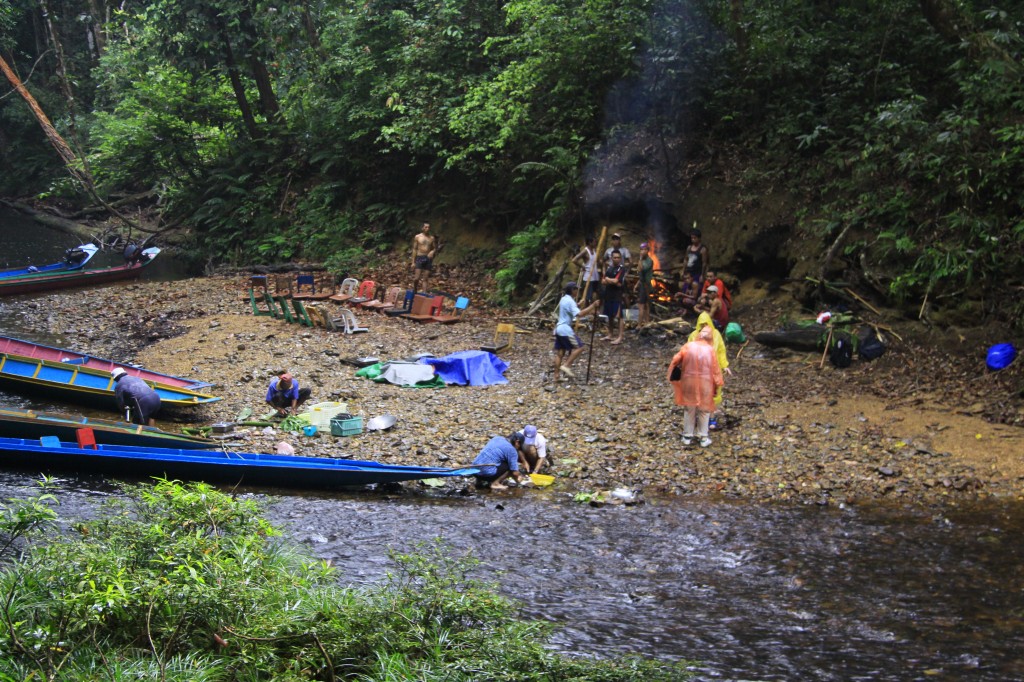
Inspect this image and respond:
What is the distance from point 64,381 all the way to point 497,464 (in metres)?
7.79

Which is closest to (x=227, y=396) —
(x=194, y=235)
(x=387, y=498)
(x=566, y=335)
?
(x=387, y=498)

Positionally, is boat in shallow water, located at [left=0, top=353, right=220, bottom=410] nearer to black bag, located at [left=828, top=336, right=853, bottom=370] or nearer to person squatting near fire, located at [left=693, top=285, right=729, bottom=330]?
person squatting near fire, located at [left=693, top=285, right=729, bottom=330]

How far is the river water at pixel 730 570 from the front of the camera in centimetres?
723

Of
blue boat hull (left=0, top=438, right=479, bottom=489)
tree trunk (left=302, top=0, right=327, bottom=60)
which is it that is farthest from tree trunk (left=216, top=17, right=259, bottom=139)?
blue boat hull (left=0, top=438, right=479, bottom=489)

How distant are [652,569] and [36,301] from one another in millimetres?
20030

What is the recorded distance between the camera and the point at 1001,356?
1269cm

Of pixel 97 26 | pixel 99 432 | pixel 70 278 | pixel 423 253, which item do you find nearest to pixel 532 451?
pixel 99 432

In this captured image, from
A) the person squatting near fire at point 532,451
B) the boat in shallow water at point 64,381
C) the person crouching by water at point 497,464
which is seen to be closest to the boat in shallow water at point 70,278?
the boat in shallow water at point 64,381

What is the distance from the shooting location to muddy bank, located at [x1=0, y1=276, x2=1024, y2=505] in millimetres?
11320

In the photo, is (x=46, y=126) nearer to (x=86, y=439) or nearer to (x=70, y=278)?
(x=70, y=278)

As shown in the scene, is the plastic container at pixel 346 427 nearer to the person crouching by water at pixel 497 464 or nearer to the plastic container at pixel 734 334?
the person crouching by water at pixel 497 464

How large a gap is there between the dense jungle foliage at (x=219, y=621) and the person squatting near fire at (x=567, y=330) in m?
8.26

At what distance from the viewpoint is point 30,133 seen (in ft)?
131

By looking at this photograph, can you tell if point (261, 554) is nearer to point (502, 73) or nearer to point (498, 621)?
point (498, 621)
